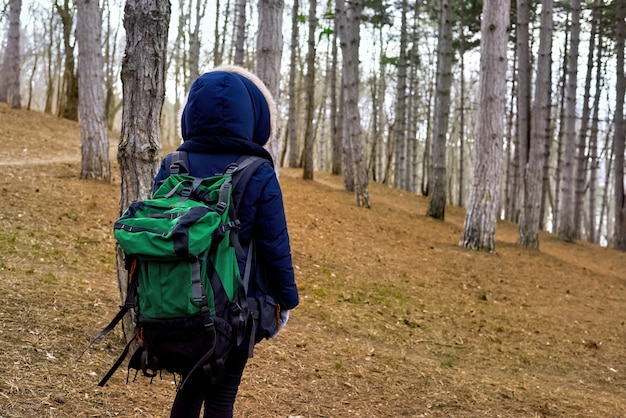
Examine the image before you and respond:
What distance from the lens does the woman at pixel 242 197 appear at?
241 centimetres

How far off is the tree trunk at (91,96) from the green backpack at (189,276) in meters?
9.25

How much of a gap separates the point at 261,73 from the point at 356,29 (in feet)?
30.3

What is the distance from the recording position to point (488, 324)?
7238 mm

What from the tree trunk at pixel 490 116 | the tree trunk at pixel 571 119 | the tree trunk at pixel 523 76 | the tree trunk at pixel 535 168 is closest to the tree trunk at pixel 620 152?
the tree trunk at pixel 571 119

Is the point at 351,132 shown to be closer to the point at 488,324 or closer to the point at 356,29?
the point at 356,29

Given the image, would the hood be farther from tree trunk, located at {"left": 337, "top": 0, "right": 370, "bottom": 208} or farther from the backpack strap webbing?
tree trunk, located at {"left": 337, "top": 0, "right": 370, "bottom": 208}

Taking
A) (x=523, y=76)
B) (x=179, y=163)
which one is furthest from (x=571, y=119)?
(x=179, y=163)

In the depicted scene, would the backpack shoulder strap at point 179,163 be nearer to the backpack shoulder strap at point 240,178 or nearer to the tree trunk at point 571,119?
the backpack shoulder strap at point 240,178

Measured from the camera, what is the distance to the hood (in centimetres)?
246

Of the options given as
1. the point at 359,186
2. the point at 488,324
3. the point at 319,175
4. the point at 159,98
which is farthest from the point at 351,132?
the point at 159,98

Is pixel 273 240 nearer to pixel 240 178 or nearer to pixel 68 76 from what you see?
pixel 240 178

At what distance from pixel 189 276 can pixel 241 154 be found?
613 mm

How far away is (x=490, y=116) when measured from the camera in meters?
11.1

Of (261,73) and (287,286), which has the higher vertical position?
(261,73)
